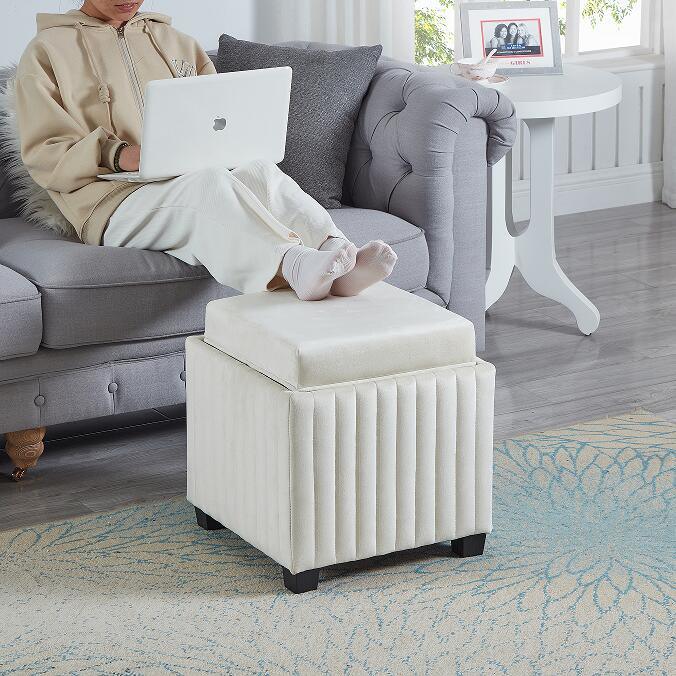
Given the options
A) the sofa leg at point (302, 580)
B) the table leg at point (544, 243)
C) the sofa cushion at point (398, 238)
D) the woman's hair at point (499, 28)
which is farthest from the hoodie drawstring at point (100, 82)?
the woman's hair at point (499, 28)

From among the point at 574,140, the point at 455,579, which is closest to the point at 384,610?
the point at 455,579

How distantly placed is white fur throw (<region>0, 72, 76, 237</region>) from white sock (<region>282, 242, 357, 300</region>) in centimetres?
91

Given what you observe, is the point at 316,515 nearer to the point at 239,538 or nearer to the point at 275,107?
the point at 239,538

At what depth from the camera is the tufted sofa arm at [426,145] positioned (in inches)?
119

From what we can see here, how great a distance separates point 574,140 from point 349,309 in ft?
9.44

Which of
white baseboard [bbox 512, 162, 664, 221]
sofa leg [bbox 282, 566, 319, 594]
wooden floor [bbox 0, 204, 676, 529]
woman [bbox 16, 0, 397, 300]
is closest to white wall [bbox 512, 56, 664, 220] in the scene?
white baseboard [bbox 512, 162, 664, 221]

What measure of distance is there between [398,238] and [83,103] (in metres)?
0.79

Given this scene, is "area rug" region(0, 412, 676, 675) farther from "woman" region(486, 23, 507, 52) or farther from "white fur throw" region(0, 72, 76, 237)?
"woman" region(486, 23, 507, 52)

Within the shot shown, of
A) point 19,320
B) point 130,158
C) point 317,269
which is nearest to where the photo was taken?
point 317,269

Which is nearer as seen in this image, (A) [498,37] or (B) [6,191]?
(B) [6,191]

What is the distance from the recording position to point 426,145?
3002 mm

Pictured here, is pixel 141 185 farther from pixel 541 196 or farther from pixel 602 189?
pixel 602 189

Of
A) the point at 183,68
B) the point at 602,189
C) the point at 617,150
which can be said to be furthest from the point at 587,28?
the point at 183,68

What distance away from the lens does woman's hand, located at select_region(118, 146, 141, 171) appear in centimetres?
277
